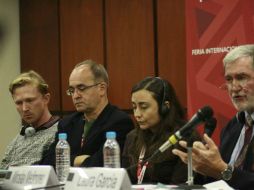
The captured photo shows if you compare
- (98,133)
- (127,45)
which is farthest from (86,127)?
(127,45)

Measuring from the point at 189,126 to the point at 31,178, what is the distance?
677mm

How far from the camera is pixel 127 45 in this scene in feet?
17.6

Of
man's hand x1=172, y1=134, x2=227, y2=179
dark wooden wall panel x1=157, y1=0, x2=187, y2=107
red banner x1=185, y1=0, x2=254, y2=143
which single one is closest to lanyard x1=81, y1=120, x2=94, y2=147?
red banner x1=185, y1=0, x2=254, y2=143

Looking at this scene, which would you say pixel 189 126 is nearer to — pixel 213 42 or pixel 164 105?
pixel 164 105

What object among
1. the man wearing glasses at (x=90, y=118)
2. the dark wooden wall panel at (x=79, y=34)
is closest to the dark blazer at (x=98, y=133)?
the man wearing glasses at (x=90, y=118)

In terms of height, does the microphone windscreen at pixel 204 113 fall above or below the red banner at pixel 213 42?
below

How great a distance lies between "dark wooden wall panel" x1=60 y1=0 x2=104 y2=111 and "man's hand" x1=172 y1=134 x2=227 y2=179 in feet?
Result: 11.6

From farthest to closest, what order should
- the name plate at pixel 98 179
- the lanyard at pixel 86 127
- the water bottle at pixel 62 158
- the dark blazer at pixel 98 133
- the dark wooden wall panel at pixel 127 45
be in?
the dark wooden wall panel at pixel 127 45, the lanyard at pixel 86 127, the dark blazer at pixel 98 133, the water bottle at pixel 62 158, the name plate at pixel 98 179

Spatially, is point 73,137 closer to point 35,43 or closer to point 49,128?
point 49,128

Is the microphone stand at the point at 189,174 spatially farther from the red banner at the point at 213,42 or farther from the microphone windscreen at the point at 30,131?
the microphone windscreen at the point at 30,131

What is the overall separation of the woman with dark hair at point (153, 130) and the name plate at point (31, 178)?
0.70 m

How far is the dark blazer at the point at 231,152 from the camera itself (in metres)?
2.12

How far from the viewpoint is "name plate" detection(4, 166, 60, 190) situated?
2.02 m

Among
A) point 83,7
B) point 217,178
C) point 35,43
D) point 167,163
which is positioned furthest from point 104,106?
point 35,43
